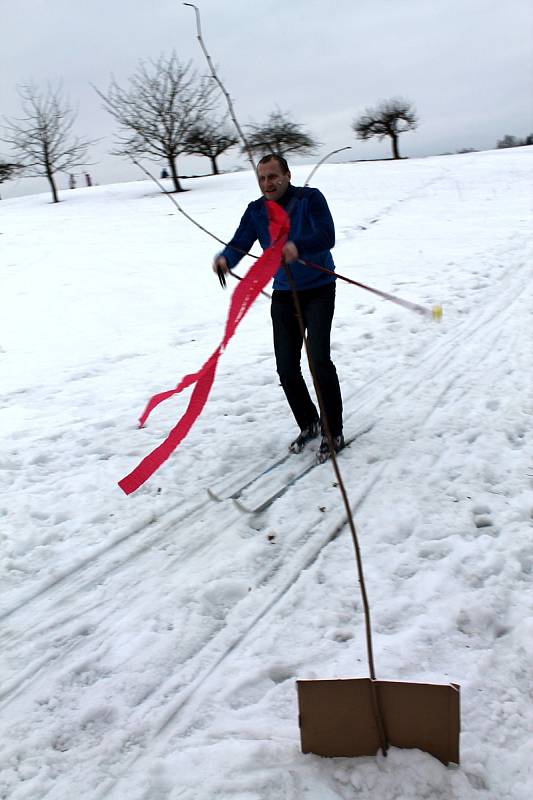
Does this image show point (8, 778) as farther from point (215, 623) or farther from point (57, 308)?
point (57, 308)

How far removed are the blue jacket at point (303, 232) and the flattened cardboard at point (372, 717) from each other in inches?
83.6

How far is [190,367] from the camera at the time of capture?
675 cm

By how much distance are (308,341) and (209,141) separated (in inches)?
1165

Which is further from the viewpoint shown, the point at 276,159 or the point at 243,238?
the point at 243,238

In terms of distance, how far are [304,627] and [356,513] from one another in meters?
0.97

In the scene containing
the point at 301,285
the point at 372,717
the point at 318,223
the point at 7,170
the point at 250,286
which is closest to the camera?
the point at 372,717

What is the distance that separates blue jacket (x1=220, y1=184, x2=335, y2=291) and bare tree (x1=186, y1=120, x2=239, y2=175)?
86.3 feet

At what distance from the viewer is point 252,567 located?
3203 mm

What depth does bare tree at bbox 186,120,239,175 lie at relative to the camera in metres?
29.1

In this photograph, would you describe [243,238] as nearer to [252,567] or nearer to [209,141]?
[252,567]

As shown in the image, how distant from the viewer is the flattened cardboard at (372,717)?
1.96 m

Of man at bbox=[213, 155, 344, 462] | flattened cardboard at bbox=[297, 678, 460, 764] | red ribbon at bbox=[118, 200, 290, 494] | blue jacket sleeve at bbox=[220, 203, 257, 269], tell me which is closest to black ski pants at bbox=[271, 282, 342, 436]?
man at bbox=[213, 155, 344, 462]

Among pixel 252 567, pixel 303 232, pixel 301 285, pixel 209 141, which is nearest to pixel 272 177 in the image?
pixel 303 232

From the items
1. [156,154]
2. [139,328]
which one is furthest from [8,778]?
[156,154]
